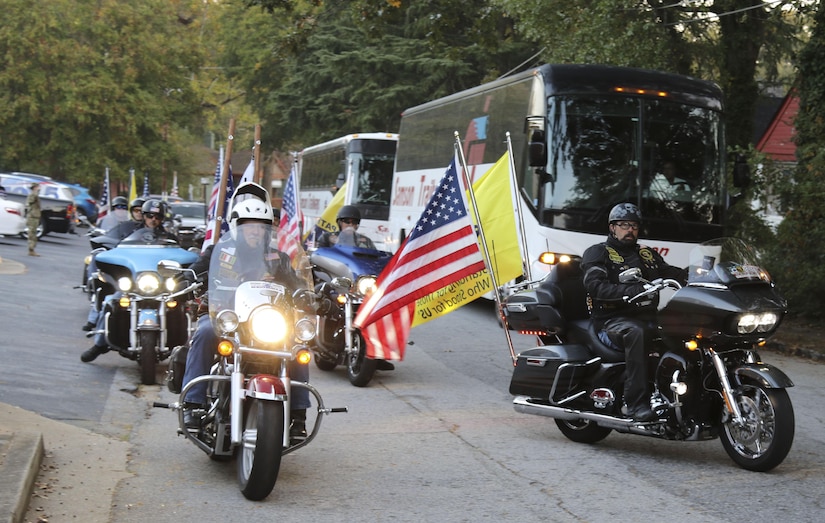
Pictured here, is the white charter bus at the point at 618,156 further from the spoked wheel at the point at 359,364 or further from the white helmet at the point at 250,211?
the white helmet at the point at 250,211

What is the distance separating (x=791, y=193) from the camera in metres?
17.0

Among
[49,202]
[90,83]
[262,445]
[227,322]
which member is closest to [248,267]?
[227,322]

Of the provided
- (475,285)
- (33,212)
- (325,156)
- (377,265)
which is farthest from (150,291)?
(325,156)

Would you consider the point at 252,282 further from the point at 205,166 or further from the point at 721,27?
the point at 205,166

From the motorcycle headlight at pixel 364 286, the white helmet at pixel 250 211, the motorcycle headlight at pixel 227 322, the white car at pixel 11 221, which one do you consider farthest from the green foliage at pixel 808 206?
the white car at pixel 11 221

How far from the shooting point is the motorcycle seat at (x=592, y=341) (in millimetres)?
7812

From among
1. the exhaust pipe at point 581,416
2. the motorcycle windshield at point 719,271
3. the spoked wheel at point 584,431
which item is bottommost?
the spoked wheel at point 584,431

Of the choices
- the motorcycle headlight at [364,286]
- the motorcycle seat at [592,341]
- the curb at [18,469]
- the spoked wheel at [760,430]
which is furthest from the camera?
the motorcycle headlight at [364,286]

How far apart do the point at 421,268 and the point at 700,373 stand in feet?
9.12

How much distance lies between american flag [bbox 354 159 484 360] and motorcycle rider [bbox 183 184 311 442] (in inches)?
87.5

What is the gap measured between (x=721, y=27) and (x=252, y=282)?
1584 centimetres

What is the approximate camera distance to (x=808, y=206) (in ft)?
54.6

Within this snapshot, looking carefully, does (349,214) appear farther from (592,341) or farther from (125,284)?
(592,341)

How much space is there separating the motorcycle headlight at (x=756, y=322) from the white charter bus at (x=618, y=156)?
8.81 meters
